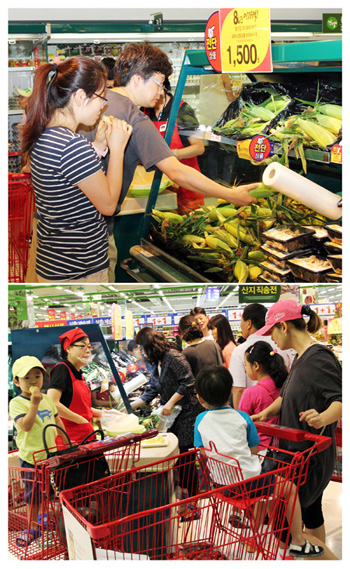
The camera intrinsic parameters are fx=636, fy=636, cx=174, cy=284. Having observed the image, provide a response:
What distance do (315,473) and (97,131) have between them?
2.25 meters

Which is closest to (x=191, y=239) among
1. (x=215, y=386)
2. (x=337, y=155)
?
(x=215, y=386)

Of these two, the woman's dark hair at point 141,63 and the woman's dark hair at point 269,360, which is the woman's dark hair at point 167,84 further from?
the woman's dark hair at point 269,360

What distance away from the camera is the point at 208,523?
11.1 feet

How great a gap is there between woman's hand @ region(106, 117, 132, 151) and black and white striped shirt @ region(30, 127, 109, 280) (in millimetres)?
207

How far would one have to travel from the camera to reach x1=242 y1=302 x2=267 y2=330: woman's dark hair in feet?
11.9

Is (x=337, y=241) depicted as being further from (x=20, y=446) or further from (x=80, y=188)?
(x=20, y=446)

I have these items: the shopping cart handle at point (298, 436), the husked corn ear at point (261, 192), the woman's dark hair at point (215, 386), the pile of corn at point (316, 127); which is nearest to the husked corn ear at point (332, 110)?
the pile of corn at point (316, 127)

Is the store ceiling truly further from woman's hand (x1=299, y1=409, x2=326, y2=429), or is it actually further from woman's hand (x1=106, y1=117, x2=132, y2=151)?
woman's hand (x1=106, y1=117, x2=132, y2=151)

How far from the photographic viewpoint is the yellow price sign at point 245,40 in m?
3.37

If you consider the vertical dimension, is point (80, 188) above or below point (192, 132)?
below

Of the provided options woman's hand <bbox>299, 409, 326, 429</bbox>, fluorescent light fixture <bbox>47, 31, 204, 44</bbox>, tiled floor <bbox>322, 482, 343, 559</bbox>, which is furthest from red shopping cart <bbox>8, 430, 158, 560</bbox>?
fluorescent light fixture <bbox>47, 31, 204, 44</bbox>

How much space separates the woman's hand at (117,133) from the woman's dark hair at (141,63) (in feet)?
0.78

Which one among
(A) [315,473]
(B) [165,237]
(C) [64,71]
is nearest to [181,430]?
(A) [315,473]

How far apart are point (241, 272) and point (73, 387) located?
1.15m
